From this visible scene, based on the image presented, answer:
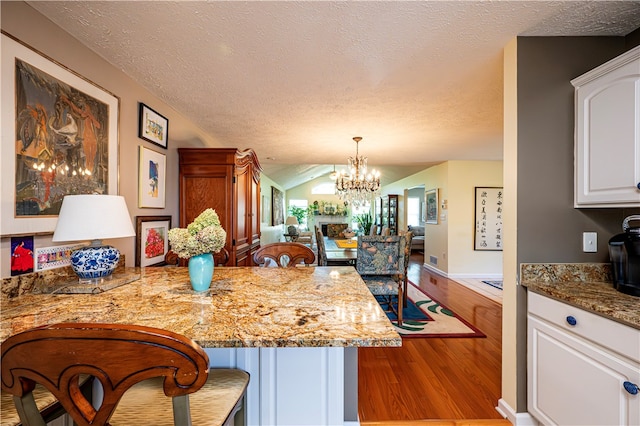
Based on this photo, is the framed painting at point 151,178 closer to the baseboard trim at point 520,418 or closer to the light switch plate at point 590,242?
the baseboard trim at point 520,418

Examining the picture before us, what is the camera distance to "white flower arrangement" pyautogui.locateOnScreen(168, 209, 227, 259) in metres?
1.26

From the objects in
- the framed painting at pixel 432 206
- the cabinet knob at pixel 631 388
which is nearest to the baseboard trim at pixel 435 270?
the framed painting at pixel 432 206

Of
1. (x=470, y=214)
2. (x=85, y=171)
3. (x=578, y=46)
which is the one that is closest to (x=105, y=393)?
(x=85, y=171)

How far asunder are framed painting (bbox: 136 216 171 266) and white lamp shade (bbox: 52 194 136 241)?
2.83 feet

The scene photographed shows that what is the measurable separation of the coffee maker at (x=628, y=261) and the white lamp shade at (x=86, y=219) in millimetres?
2455

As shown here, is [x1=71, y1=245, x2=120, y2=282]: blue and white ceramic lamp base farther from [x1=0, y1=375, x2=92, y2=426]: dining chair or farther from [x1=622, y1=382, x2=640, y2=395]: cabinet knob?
[x1=622, y1=382, x2=640, y2=395]: cabinet knob

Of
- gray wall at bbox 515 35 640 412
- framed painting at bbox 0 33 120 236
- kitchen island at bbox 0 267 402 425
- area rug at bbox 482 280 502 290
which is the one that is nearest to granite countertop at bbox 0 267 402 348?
kitchen island at bbox 0 267 402 425

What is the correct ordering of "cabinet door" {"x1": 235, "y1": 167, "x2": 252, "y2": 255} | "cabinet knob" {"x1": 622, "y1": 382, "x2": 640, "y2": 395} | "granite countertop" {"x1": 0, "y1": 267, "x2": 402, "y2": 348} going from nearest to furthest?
1. "granite countertop" {"x1": 0, "y1": 267, "x2": 402, "y2": 348}
2. "cabinet knob" {"x1": 622, "y1": 382, "x2": 640, "y2": 395}
3. "cabinet door" {"x1": 235, "y1": 167, "x2": 252, "y2": 255}

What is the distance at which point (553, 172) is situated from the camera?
1.59 meters

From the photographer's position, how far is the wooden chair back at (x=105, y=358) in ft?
1.72

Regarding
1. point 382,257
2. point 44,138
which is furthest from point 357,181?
point 44,138

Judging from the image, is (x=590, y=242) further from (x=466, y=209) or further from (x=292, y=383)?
(x=466, y=209)

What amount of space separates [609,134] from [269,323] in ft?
6.12

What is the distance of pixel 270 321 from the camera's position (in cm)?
94
